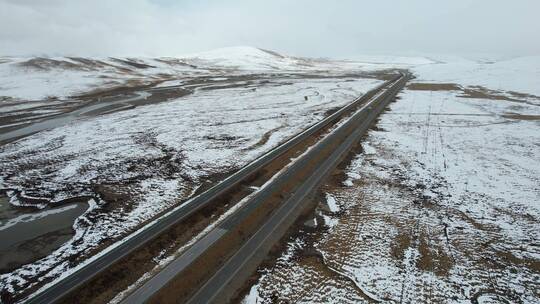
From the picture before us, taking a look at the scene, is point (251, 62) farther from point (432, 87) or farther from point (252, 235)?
point (252, 235)

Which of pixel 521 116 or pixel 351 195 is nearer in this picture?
pixel 351 195

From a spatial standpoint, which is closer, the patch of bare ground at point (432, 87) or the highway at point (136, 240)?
the highway at point (136, 240)

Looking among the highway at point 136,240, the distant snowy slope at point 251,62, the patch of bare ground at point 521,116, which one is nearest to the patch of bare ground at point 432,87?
the patch of bare ground at point 521,116

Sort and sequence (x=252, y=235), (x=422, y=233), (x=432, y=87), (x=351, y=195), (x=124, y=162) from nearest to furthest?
1. (x=252, y=235)
2. (x=422, y=233)
3. (x=351, y=195)
4. (x=124, y=162)
5. (x=432, y=87)

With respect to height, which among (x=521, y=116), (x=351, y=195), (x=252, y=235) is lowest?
(x=521, y=116)

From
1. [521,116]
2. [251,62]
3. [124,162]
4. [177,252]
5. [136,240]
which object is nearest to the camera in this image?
[177,252]

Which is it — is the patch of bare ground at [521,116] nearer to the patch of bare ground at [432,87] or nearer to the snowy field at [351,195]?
the snowy field at [351,195]

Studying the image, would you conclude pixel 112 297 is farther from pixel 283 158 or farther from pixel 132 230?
pixel 283 158

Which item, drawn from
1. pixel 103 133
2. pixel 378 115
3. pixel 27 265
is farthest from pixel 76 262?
pixel 378 115

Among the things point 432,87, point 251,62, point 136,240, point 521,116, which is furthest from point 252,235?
point 251,62
